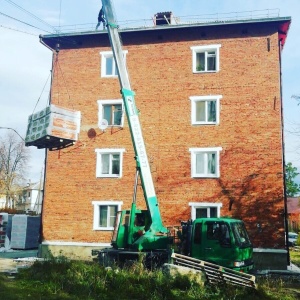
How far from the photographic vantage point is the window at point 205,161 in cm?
2069

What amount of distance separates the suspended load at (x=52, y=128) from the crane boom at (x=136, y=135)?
5.08m

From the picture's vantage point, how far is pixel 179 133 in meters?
21.3

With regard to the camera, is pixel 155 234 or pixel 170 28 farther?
pixel 170 28

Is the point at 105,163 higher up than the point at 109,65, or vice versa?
the point at 109,65

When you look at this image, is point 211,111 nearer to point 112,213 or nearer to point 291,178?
point 112,213

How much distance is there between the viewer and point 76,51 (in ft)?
77.4

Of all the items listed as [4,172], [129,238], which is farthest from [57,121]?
[4,172]

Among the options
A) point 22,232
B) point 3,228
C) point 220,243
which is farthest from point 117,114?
point 220,243

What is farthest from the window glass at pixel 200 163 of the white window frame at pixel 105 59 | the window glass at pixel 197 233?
the window glass at pixel 197 233

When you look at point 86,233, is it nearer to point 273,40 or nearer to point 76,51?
point 76,51

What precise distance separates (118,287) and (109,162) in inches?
451

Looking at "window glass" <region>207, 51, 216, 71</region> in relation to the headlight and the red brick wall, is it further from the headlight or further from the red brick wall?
the headlight

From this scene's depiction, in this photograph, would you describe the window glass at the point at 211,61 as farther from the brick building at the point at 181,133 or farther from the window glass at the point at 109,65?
the window glass at the point at 109,65

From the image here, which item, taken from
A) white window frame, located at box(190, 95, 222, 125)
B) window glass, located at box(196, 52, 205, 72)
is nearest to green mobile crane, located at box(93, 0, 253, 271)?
white window frame, located at box(190, 95, 222, 125)
